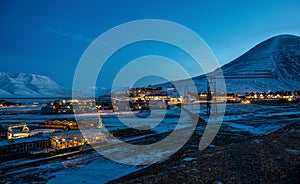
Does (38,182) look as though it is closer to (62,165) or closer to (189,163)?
(62,165)

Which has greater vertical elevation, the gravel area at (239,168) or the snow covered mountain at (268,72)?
the snow covered mountain at (268,72)

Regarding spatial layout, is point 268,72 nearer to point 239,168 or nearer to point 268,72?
point 268,72

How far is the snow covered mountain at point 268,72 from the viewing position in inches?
5459

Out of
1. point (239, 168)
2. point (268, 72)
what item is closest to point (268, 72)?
point (268, 72)

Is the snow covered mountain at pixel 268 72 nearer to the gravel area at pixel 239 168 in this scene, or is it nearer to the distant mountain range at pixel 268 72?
the distant mountain range at pixel 268 72

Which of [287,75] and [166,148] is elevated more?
[287,75]

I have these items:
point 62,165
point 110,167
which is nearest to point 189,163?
point 110,167

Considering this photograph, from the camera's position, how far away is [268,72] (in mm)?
155875

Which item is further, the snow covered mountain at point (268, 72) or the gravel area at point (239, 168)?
the snow covered mountain at point (268, 72)

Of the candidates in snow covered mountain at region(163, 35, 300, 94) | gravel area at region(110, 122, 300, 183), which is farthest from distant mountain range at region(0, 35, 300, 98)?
gravel area at region(110, 122, 300, 183)

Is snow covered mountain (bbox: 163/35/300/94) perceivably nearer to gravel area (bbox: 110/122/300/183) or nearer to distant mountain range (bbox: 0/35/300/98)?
distant mountain range (bbox: 0/35/300/98)

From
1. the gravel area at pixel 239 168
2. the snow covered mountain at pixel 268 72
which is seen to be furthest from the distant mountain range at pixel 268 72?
the gravel area at pixel 239 168

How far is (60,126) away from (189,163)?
80.9 ft

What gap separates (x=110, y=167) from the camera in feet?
44.7
